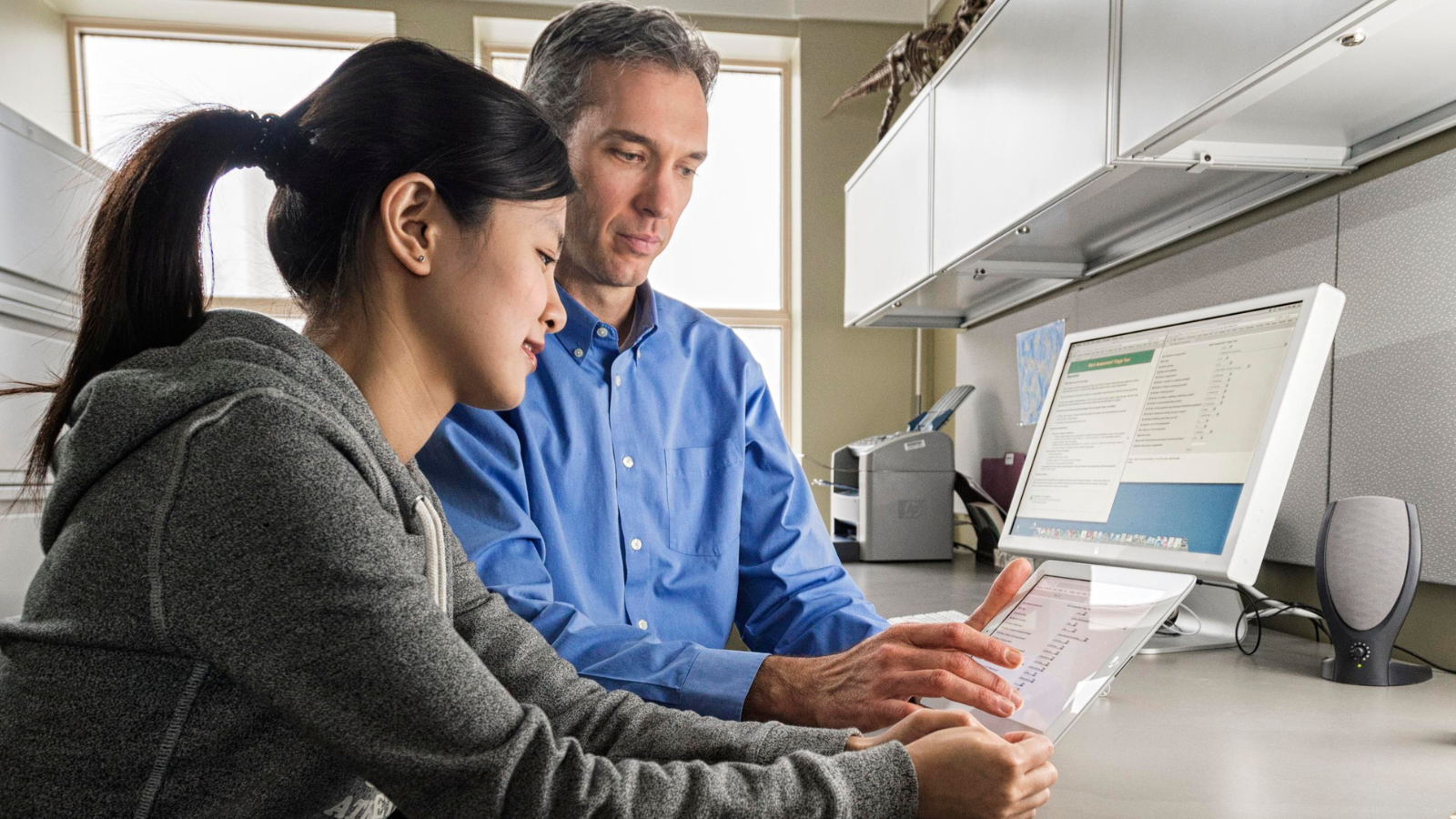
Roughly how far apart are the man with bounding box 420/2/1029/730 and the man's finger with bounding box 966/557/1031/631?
0.56ft

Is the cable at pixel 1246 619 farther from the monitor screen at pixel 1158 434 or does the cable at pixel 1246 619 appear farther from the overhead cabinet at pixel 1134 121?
the overhead cabinet at pixel 1134 121

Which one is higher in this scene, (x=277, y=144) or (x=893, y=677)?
(x=277, y=144)

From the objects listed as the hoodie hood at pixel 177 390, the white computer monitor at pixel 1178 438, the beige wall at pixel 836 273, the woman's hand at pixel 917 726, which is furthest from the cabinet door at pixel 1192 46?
the beige wall at pixel 836 273

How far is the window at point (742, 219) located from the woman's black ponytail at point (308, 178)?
298 centimetres

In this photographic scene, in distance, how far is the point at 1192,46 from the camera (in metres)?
1.09

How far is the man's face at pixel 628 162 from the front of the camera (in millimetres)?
1114

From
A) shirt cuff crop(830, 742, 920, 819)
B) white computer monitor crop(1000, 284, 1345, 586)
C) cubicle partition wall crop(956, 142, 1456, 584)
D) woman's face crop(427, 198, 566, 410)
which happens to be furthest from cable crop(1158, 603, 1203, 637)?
woman's face crop(427, 198, 566, 410)

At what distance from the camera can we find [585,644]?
91 cm

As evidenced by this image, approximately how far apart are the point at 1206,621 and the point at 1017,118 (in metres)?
0.86

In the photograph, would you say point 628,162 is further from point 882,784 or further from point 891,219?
point 891,219

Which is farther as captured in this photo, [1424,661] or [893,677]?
[1424,661]

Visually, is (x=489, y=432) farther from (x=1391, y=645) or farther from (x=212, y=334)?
(x=1391, y=645)

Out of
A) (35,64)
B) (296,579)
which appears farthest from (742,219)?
(296,579)

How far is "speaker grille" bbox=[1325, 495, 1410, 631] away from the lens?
103 centimetres
